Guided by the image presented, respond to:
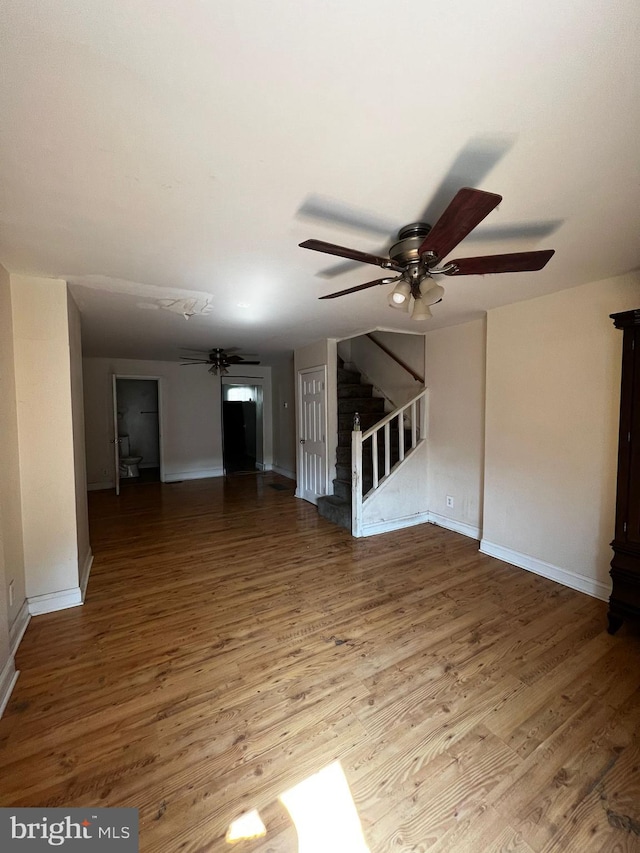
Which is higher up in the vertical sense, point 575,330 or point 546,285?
point 546,285

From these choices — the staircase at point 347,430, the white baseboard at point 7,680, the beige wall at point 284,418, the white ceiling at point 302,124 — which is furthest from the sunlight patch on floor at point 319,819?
the beige wall at point 284,418

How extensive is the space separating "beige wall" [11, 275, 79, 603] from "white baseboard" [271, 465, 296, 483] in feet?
14.7

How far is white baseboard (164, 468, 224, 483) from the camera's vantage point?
267 inches

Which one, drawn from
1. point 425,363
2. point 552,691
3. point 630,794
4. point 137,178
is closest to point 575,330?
point 425,363

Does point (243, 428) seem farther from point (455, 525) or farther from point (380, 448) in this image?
point (455, 525)

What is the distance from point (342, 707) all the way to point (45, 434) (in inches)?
103

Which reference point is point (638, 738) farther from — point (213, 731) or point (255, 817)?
point (213, 731)

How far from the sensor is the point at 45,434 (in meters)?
2.48

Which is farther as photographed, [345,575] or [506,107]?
[345,575]

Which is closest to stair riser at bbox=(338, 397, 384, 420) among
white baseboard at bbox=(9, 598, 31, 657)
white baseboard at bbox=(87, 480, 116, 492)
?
white baseboard at bbox=(9, 598, 31, 657)

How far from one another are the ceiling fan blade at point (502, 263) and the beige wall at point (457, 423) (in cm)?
208

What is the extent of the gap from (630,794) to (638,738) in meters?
0.32

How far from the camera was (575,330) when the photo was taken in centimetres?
274

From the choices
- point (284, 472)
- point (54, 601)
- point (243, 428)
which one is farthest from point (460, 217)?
point (243, 428)
